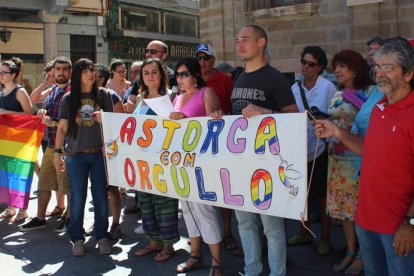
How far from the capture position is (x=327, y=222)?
475cm

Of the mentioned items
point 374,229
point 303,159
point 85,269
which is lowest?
point 85,269

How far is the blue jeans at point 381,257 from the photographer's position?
269 cm

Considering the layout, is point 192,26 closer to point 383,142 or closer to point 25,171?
point 25,171

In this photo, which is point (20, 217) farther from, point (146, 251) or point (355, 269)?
point (355, 269)

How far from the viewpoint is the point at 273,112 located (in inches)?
145

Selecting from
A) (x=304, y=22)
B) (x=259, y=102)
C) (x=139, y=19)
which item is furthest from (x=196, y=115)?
(x=139, y=19)

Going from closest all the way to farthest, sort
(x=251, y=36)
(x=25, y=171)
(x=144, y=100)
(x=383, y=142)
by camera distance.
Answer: (x=383, y=142), (x=251, y=36), (x=144, y=100), (x=25, y=171)

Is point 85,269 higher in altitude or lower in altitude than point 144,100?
lower

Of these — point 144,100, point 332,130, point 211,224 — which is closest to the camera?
point 332,130

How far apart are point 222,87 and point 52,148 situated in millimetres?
2167

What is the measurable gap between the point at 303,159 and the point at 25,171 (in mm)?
3737

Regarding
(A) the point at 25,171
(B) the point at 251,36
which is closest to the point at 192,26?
(A) the point at 25,171

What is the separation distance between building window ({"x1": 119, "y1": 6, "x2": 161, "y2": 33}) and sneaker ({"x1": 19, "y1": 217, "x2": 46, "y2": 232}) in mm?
18821

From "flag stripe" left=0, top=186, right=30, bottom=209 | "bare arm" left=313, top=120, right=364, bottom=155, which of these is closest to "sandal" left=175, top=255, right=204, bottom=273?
"bare arm" left=313, top=120, right=364, bottom=155
